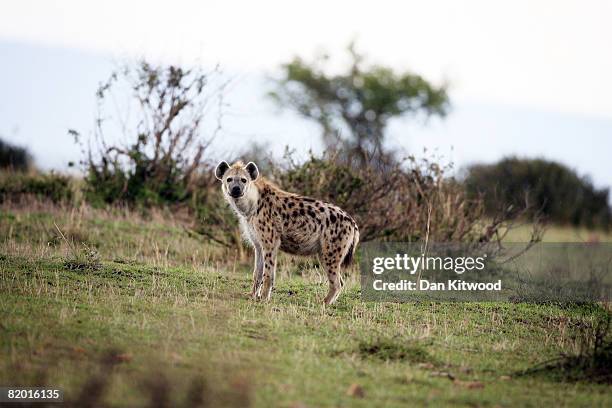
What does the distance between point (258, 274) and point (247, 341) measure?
231cm

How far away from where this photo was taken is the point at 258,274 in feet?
31.0

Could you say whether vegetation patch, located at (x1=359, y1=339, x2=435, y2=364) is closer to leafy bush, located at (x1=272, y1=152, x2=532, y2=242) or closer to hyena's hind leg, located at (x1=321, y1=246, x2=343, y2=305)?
hyena's hind leg, located at (x1=321, y1=246, x2=343, y2=305)

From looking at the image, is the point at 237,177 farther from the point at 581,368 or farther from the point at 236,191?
the point at 581,368

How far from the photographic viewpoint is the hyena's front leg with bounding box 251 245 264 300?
9266 mm

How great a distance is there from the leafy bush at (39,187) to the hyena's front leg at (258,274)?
8250 millimetres

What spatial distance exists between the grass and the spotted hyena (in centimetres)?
44

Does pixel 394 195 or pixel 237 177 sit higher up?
pixel 394 195

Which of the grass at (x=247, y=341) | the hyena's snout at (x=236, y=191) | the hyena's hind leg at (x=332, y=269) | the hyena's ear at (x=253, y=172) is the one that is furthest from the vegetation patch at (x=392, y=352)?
the hyena's ear at (x=253, y=172)

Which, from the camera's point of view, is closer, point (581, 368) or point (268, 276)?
point (581, 368)

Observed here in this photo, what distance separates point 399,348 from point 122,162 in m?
11.1

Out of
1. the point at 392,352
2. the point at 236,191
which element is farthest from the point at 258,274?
the point at 392,352

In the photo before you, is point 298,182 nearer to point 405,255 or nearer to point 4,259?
point 405,255

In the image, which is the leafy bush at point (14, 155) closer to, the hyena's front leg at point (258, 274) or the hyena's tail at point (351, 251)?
the hyena's front leg at point (258, 274)

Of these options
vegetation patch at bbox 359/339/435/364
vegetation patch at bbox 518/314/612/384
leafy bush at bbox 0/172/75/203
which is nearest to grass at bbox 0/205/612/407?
vegetation patch at bbox 359/339/435/364
